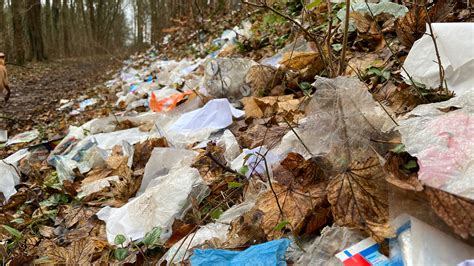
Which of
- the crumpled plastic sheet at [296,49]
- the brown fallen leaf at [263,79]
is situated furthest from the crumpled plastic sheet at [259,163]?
the crumpled plastic sheet at [296,49]

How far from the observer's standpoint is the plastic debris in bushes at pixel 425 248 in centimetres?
83

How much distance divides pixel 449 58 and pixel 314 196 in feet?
2.63

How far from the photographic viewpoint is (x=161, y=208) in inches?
63.5

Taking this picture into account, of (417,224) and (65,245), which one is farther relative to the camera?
(65,245)

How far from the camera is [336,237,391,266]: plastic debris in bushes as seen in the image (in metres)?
0.94

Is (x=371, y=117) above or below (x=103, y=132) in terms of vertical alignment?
above

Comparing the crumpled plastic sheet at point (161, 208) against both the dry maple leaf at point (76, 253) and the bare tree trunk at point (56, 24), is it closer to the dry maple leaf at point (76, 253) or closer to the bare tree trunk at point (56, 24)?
the dry maple leaf at point (76, 253)

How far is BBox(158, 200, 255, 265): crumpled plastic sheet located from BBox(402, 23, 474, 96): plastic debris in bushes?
2.79 feet

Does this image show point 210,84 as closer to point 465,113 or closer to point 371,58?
point 371,58

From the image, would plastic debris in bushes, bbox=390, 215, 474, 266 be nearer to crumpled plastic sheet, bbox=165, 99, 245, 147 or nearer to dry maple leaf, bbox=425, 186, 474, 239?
dry maple leaf, bbox=425, 186, 474, 239

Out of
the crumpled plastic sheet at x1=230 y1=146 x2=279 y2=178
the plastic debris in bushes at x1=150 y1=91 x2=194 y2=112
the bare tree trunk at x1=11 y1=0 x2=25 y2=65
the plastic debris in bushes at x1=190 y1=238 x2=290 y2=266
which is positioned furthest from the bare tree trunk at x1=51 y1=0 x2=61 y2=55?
the plastic debris in bushes at x1=190 y1=238 x2=290 y2=266

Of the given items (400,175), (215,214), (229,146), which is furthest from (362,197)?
(229,146)

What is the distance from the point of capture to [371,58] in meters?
2.43

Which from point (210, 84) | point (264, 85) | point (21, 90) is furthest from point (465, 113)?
point (21, 90)
